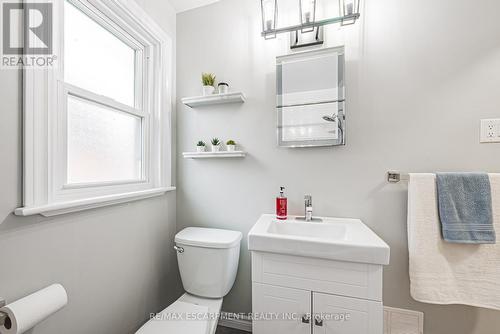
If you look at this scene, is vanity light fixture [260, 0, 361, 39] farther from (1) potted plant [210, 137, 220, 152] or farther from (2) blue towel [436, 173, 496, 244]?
(2) blue towel [436, 173, 496, 244]

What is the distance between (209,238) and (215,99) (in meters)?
0.89

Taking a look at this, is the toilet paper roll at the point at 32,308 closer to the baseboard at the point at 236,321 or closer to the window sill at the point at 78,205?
the window sill at the point at 78,205

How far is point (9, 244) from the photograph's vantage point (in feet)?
2.25

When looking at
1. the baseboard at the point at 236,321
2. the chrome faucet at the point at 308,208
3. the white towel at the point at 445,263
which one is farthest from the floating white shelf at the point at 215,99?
the baseboard at the point at 236,321

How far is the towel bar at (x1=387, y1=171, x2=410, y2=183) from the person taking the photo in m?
1.16

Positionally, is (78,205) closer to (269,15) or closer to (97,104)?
(97,104)

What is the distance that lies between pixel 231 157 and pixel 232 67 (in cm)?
63

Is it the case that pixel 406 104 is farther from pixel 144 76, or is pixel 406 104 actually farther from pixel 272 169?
pixel 144 76

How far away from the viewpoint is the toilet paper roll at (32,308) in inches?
24.3

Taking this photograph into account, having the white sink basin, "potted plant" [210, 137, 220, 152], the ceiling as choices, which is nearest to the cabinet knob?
the white sink basin

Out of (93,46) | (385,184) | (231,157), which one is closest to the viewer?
(93,46)

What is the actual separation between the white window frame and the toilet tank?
0.41 m

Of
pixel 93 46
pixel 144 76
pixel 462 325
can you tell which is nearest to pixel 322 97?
pixel 144 76

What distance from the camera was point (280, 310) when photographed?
95cm
